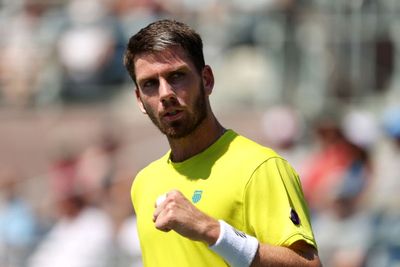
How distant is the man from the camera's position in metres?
4.03

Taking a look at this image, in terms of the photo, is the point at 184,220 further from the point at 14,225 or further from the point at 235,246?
the point at 14,225

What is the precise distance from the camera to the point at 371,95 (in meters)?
12.5

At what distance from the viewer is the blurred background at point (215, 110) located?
9.87 meters

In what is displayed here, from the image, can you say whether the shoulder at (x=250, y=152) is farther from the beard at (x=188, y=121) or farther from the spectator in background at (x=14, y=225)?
the spectator in background at (x=14, y=225)

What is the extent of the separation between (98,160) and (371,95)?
284cm

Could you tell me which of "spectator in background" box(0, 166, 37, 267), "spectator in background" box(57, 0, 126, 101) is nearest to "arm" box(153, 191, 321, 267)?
"spectator in background" box(0, 166, 37, 267)

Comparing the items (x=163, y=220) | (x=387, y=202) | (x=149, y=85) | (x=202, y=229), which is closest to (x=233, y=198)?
(x=202, y=229)

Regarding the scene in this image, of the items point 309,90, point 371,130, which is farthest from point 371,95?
point 371,130

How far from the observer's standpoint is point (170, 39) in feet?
14.2

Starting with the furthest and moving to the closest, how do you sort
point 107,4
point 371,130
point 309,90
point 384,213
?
point 107,4 < point 309,90 < point 371,130 < point 384,213

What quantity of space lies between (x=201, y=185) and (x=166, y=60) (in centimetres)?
45

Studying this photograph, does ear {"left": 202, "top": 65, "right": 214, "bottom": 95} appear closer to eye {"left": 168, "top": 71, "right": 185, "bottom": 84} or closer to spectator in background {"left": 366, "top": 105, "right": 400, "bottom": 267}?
eye {"left": 168, "top": 71, "right": 185, "bottom": 84}

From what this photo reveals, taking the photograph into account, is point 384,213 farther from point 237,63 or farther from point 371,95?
point 237,63

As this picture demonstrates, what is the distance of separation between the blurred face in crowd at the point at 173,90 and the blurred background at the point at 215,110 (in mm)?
5021
